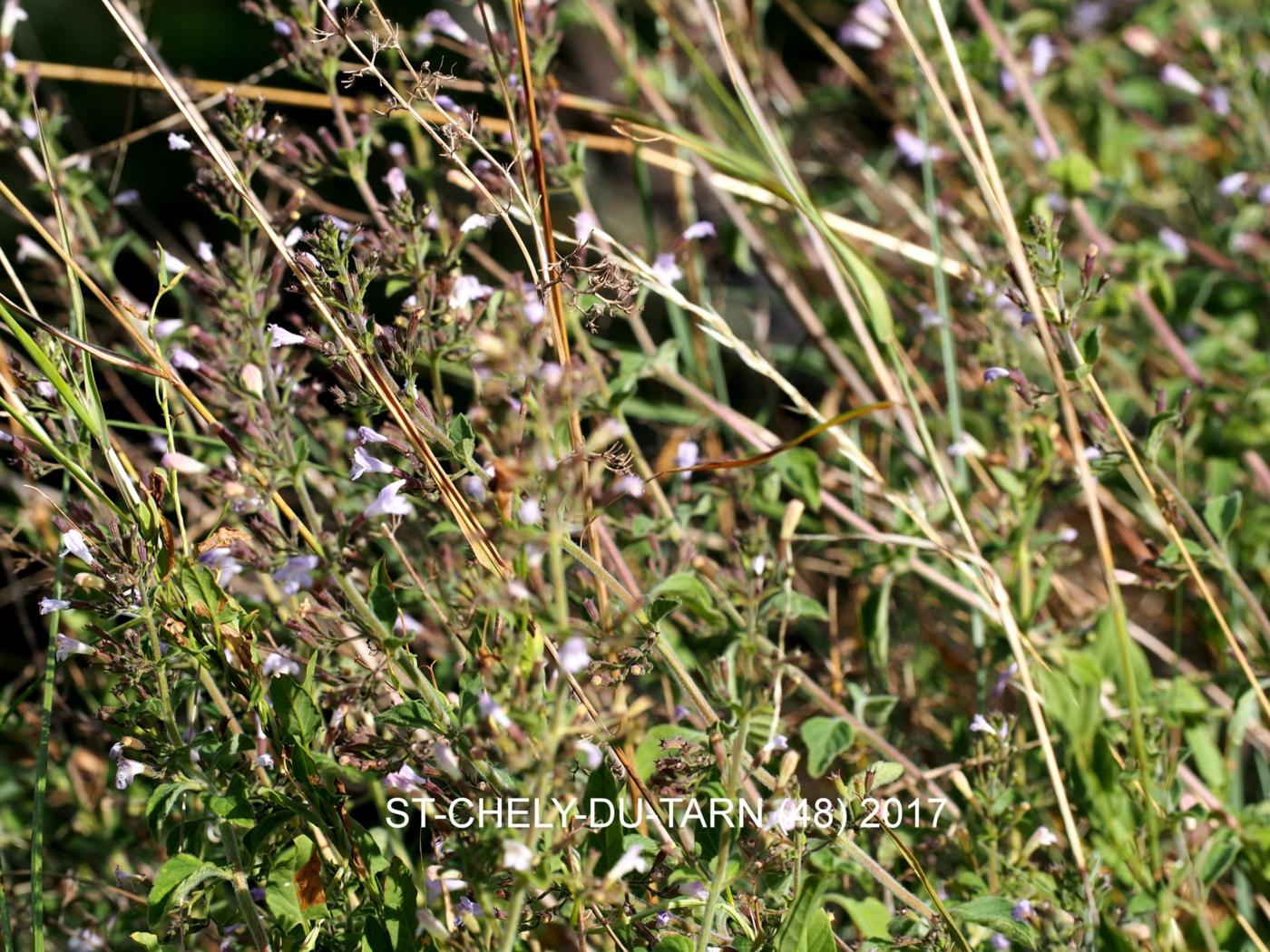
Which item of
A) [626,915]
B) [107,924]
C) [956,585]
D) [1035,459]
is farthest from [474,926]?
[1035,459]

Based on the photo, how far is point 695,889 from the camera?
1323mm

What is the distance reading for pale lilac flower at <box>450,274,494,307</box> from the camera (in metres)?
1.49

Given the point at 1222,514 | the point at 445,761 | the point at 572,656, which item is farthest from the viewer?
the point at 1222,514

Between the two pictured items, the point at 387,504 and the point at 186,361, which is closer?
the point at 387,504

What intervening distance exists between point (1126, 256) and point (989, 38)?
54 cm

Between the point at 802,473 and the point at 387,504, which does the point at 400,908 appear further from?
the point at 802,473

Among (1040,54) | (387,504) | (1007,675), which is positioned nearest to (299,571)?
(387,504)

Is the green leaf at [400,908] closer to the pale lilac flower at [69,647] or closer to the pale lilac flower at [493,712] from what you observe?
the pale lilac flower at [493,712]

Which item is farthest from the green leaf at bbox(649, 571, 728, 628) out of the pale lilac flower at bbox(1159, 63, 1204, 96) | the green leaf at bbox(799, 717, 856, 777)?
the pale lilac flower at bbox(1159, 63, 1204, 96)

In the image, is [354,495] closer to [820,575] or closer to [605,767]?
[605,767]

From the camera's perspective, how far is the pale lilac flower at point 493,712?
3.47 ft

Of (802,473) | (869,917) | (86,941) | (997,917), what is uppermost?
(802,473)

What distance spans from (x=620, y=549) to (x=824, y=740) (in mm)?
431

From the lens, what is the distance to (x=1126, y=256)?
90.6 inches
